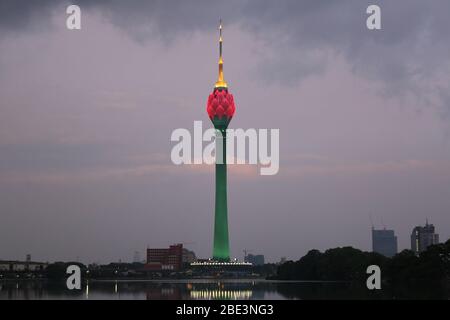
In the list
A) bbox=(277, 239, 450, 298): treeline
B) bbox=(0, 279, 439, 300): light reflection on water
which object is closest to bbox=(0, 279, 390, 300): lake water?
bbox=(0, 279, 439, 300): light reflection on water

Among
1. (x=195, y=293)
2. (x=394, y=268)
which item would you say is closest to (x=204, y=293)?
(x=195, y=293)

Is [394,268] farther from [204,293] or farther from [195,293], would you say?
[195,293]

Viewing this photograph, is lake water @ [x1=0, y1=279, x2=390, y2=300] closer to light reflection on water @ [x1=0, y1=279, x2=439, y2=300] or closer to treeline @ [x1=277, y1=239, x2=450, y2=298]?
light reflection on water @ [x1=0, y1=279, x2=439, y2=300]

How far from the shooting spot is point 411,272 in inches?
5094

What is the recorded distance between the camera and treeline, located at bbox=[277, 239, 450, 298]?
118m

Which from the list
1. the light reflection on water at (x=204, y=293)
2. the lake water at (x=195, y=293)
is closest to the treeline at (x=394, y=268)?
the light reflection on water at (x=204, y=293)

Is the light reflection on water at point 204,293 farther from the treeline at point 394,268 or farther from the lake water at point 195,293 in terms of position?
the treeline at point 394,268

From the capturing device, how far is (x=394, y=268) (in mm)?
135625

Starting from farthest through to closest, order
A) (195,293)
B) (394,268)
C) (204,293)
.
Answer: (394,268)
(204,293)
(195,293)
